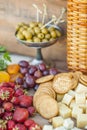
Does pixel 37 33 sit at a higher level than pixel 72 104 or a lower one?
higher

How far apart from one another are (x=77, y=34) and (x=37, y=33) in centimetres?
14

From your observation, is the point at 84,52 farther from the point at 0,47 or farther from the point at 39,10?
the point at 0,47

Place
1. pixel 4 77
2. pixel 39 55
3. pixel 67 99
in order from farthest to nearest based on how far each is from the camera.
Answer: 1. pixel 39 55
2. pixel 4 77
3. pixel 67 99

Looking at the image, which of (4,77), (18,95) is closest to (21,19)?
(4,77)

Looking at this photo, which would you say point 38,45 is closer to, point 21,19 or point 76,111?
point 21,19

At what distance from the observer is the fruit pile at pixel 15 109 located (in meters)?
0.93

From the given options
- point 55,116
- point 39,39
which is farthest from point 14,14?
point 55,116

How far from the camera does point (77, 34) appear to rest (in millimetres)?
1115

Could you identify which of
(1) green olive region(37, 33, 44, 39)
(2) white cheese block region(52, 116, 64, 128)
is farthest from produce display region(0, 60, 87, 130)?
(1) green olive region(37, 33, 44, 39)

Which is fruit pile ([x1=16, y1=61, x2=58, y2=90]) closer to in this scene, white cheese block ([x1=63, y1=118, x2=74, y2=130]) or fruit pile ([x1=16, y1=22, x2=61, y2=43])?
fruit pile ([x1=16, y1=22, x2=61, y2=43])

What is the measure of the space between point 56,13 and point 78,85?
1.00 ft

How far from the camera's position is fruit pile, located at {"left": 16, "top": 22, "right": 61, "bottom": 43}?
1.19 meters

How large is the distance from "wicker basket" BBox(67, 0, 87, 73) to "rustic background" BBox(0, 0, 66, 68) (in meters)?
0.13

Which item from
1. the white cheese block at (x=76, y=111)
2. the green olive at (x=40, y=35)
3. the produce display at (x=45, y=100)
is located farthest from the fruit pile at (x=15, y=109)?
the green olive at (x=40, y=35)
